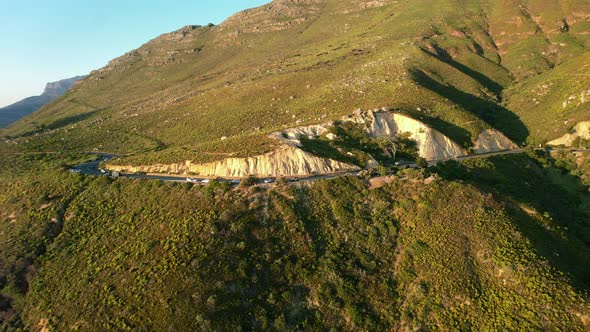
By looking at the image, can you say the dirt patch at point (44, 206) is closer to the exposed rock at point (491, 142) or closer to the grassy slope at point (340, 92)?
the grassy slope at point (340, 92)

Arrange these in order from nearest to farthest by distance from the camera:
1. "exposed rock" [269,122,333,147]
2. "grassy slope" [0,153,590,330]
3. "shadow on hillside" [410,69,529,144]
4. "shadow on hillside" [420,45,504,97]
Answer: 1. "grassy slope" [0,153,590,330]
2. "exposed rock" [269,122,333,147]
3. "shadow on hillside" [410,69,529,144]
4. "shadow on hillside" [420,45,504,97]

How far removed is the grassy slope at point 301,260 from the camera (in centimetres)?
3731

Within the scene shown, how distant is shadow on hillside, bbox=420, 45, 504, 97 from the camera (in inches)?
5074

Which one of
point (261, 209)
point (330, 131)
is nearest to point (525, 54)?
point (330, 131)

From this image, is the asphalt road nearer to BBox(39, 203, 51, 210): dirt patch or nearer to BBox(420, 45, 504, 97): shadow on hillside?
BBox(39, 203, 51, 210): dirt patch

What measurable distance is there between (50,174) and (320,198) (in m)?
59.2

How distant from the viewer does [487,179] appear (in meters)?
66.0

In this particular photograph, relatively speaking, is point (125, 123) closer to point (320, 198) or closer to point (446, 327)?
point (320, 198)

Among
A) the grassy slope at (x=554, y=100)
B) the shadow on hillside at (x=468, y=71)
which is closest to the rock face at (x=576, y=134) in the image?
the grassy slope at (x=554, y=100)

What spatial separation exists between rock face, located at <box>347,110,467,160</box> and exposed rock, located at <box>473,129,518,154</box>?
674 cm

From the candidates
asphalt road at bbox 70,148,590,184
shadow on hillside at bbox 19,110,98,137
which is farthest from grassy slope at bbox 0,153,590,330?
shadow on hillside at bbox 19,110,98,137

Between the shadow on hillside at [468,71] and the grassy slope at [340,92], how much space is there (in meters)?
0.68

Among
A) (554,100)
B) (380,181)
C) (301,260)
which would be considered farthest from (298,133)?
(554,100)

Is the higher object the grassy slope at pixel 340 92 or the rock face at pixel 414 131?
the grassy slope at pixel 340 92
